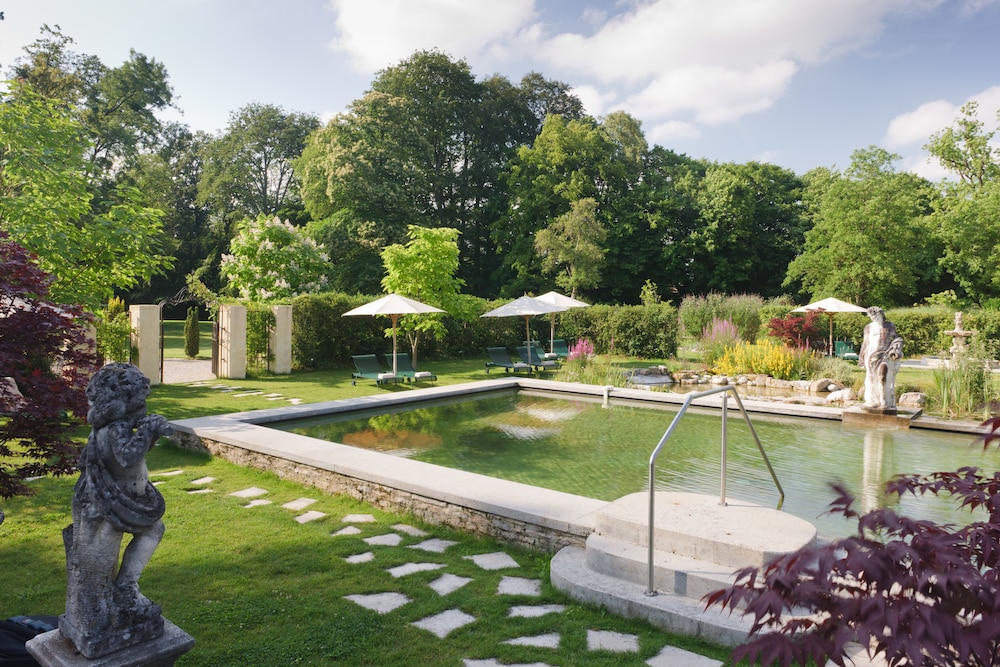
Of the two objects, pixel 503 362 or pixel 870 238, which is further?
pixel 870 238

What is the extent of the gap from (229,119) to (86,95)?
312 inches

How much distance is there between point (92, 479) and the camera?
250 centimetres

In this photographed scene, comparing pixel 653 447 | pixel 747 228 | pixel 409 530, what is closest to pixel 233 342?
pixel 653 447

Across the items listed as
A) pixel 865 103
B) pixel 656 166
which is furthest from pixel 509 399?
pixel 656 166

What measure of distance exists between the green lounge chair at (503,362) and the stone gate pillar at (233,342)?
601 centimetres

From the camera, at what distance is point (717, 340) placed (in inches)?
643

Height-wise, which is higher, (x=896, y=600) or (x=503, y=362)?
(x=896, y=600)

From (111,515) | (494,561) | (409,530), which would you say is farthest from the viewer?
(409,530)

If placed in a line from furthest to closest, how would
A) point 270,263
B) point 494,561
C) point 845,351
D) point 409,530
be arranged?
point 270,263
point 845,351
point 409,530
point 494,561

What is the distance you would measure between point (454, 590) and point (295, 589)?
102 centimetres

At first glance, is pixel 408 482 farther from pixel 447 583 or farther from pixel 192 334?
pixel 192 334

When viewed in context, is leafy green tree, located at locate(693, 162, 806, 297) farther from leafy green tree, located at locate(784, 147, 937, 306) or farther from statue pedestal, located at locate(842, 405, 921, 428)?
statue pedestal, located at locate(842, 405, 921, 428)

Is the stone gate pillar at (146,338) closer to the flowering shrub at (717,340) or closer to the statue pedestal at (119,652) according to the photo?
the statue pedestal at (119,652)

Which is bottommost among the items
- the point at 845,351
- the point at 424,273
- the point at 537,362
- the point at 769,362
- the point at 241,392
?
the point at 241,392
